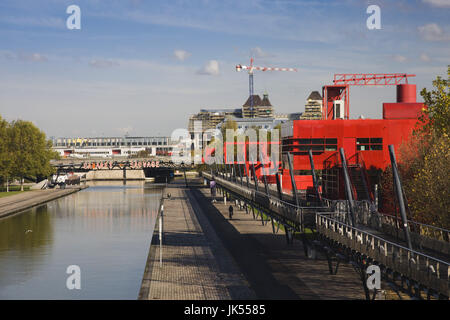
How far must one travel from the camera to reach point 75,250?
5019 centimetres

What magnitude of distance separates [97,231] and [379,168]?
30838 mm

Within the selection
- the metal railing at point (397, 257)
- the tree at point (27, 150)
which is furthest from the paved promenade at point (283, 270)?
the tree at point (27, 150)

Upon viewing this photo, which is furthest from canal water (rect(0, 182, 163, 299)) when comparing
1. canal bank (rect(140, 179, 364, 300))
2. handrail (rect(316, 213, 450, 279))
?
handrail (rect(316, 213, 450, 279))

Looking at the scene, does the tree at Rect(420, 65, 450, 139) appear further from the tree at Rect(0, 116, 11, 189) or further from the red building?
the tree at Rect(0, 116, 11, 189)

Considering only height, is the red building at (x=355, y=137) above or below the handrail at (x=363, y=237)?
above

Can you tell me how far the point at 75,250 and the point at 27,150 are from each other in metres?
75.3

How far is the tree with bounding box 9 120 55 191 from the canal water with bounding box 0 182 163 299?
30706 mm

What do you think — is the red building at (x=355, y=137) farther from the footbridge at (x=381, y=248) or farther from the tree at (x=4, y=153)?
the tree at (x=4, y=153)

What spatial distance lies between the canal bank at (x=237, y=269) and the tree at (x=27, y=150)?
230ft

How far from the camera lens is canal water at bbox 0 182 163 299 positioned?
35469 mm

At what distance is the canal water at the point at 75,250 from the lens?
35.5 m
